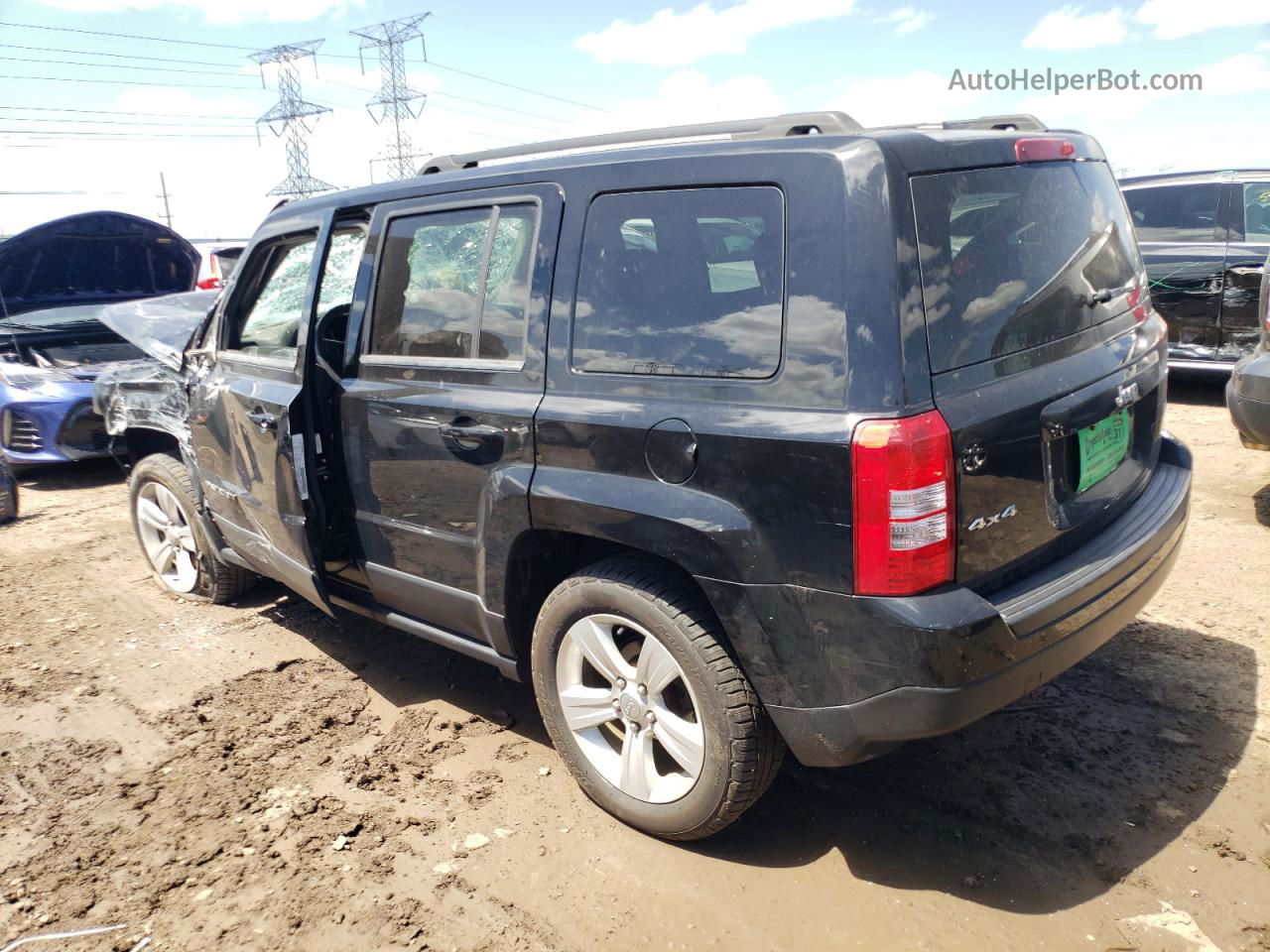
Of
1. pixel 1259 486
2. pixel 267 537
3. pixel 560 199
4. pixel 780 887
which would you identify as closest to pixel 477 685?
pixel 267 537

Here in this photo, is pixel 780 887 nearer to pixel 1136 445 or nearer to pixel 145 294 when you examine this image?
pixel 1136 445

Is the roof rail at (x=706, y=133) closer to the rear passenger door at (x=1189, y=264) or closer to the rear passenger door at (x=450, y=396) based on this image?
the rear passenger door at (x=450, y=396)

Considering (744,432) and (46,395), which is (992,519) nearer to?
(744,432)

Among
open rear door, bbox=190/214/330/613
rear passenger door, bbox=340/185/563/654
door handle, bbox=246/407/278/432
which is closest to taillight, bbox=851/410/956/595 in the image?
rear passenger door, bbox=340/185/563/654

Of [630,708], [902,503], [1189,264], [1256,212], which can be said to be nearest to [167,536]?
[630,708]

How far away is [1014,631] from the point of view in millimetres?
2166

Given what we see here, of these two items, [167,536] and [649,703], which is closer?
[649,703]

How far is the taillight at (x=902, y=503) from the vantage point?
201 centimetres

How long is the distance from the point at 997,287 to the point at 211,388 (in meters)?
3.22

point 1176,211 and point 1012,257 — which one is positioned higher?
point 1176,211

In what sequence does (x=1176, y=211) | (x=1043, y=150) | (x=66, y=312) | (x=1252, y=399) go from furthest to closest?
1. (x=66, y=312)
2. (x=1176, y=211)
3. (x=1252, y=399)
4. (x=1043, y=150)

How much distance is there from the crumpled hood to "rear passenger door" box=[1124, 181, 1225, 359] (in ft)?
23.7

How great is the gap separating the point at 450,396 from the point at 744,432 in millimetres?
1142

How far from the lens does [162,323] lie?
4719 mm
